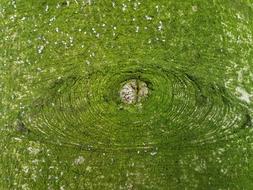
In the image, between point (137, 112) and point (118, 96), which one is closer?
point (137, 112)

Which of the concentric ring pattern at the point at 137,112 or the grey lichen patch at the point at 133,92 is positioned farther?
the grey lichen patch at the point at 133,92

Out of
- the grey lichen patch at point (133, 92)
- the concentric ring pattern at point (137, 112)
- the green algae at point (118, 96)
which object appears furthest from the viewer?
the grey lichen patch at point (133, 92)

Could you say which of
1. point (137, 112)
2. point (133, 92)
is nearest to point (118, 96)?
point (133, 92)

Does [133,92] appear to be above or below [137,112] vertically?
above

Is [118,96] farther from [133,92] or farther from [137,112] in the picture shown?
[137,112]

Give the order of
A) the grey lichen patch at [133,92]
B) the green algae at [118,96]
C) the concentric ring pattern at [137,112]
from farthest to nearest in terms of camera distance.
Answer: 1. the grey lichen patch at [133,92]
2. the concentric ring pattern at [137,112]
3. the green algae at [118,96]

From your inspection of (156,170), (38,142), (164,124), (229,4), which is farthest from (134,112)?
(229,4)
